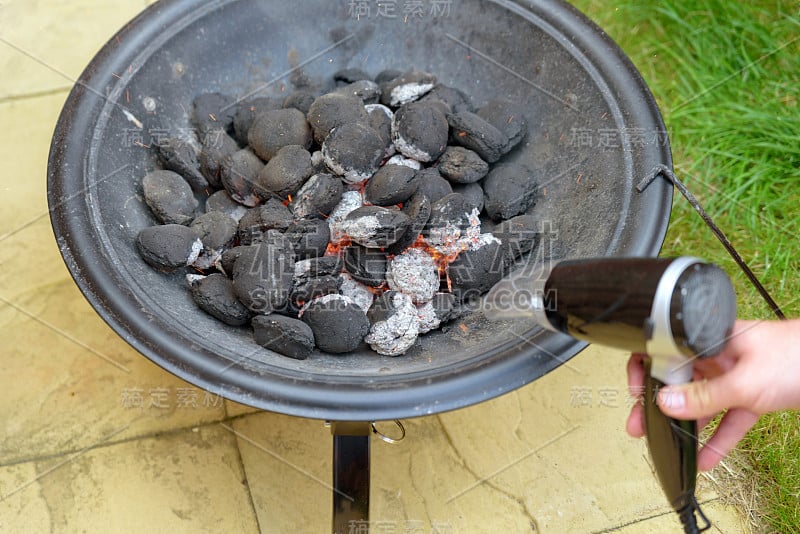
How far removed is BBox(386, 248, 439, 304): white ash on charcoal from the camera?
1.29 m

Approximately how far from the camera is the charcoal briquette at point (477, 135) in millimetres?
1394

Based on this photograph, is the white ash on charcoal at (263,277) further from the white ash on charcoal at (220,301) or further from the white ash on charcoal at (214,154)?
the white ash on charcoal at (214,154)

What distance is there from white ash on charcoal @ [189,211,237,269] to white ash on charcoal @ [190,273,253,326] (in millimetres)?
92

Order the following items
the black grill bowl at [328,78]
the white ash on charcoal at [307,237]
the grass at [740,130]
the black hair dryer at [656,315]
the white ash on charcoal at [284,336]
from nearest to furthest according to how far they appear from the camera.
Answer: the black hair dryer at [656,315] < the black grill bowl at [328,78] < the white ash on charcoal at [284,336] < the white ash on charcoal at [307,237] < the grass at [740,130]

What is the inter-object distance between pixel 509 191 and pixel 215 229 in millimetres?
611

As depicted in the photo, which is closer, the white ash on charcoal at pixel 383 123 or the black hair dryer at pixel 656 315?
the black hair dryer at pixel 656 315

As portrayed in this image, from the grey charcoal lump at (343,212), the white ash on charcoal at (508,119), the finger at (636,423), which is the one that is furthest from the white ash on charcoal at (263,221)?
the finger at (636,423)

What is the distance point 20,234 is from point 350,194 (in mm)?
1139

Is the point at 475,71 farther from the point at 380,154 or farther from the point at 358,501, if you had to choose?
the point at 358,501

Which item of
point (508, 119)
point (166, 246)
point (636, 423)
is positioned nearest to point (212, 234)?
point (166, 246)

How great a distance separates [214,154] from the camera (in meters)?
1.40

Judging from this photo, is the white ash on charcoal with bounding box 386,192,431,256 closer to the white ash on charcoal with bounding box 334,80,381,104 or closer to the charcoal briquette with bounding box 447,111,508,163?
the charcoal briquette with bounding box 447,111,508,163

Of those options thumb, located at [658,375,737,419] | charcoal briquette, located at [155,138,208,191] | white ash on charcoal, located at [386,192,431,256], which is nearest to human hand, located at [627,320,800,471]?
thumb, located at [658,375,737,419]

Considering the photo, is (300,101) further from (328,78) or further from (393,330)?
(393,330)
